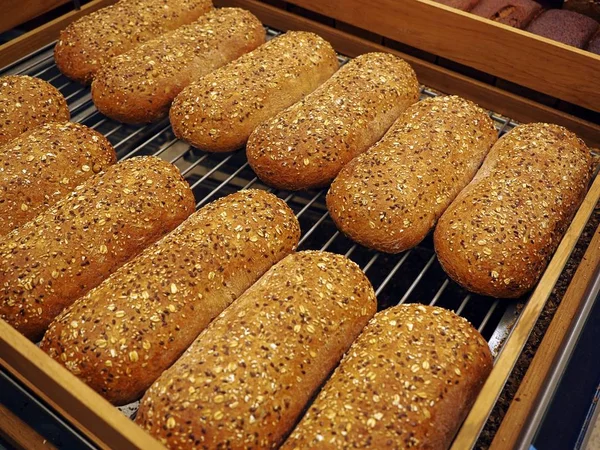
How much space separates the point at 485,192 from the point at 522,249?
0.87 feet

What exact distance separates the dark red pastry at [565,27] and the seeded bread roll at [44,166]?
2058 millimetres

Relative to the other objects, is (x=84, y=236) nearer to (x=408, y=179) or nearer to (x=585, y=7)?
(x=408, y=179)

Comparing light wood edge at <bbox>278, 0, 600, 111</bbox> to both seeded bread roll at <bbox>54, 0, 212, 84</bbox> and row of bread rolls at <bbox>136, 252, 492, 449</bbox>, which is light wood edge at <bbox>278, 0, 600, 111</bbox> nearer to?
seeded bread roll at <bbox>54, 0, 212, 84</bbox>

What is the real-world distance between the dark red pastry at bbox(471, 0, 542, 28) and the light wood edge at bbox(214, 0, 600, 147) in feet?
1.21

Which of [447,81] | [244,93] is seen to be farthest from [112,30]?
[447,81]

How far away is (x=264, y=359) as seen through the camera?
1.72 m

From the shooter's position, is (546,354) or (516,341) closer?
(516,341)

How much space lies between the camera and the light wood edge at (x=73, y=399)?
4.63ft

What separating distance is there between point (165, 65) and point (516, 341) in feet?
6.38

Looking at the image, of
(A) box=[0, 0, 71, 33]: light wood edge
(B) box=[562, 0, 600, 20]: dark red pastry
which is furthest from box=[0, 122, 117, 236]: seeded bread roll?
(B) box=[562, 0, 600, 20]: dark red pastry

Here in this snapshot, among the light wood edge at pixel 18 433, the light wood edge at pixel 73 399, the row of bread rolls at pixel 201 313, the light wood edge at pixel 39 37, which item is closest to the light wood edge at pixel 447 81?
the light wood edge at pixel 39 37

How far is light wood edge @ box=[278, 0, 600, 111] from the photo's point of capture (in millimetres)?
2436

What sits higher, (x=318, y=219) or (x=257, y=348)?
(x=257, y=348)

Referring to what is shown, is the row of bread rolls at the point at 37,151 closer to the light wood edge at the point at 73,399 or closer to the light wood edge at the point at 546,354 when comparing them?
the light wood edge at the point at 73,399
